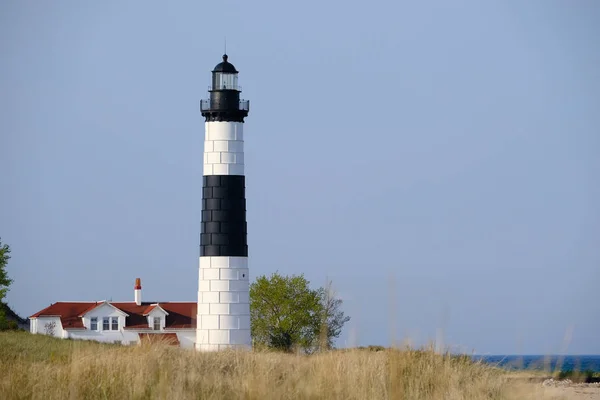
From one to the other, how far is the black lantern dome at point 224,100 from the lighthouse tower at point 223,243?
0.12 feet

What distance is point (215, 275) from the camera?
→ 28516 millimetres

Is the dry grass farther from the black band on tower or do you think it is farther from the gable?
the gable

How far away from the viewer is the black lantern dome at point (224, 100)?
29359mm

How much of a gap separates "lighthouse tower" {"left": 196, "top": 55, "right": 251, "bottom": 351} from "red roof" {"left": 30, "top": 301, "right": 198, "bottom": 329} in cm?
1513

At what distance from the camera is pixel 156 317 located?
44375 millimetres

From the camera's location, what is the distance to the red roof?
44031mm

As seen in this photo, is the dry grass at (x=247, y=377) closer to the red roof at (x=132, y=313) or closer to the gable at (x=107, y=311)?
the red roof at (x=132, y=313)

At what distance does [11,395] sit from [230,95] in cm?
1834

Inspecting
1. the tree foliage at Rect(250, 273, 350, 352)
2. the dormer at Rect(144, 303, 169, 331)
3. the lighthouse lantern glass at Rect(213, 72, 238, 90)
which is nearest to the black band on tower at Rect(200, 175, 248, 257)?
the lighthouse lantern glass at Rect(213, 72, 238, 90)

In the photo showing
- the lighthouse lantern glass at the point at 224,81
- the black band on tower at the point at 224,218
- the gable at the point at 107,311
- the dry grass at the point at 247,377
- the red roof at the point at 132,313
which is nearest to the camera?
the dry grass at the point at 247,377

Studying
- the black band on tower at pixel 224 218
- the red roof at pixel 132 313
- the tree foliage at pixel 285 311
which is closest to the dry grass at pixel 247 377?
the black band on tower at pixel 224 218

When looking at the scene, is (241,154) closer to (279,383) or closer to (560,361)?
(279,383)

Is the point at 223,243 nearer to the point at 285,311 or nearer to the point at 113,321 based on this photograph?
the point at 285,311

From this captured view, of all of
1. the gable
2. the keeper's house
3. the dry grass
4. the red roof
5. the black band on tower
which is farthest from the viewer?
the gable
